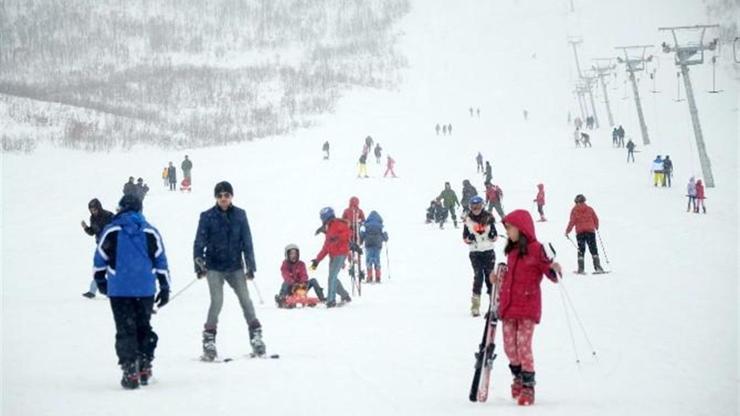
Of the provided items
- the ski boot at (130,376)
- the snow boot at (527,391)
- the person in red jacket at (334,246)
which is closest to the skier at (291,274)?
the person in red jacket at (334,246)

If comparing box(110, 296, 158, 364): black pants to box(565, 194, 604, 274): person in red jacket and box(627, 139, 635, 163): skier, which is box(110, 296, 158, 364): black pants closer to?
box(565, 194, 604, 274): person in red jacket

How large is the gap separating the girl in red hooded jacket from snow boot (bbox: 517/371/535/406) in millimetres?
29

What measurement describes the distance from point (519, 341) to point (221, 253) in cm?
305

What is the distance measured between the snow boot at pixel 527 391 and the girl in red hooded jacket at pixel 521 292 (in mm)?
29

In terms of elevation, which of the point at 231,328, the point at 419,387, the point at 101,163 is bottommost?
the point at 419,387

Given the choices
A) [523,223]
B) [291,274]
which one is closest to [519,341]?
[523,223]

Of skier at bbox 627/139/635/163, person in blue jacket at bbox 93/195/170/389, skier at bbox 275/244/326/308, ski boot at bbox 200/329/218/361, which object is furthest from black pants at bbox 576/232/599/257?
skier at bbox 627/139/635/163

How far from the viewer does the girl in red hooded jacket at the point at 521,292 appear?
20.6 ft

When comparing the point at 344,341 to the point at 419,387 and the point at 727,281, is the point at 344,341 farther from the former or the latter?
the point at 727,281

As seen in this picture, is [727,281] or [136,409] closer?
[136,409]

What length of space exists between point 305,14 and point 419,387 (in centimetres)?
13325

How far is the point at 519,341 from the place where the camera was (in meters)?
6.29

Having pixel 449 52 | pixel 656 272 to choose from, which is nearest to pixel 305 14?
pixel 449 52

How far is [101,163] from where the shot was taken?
5225 centimetres
